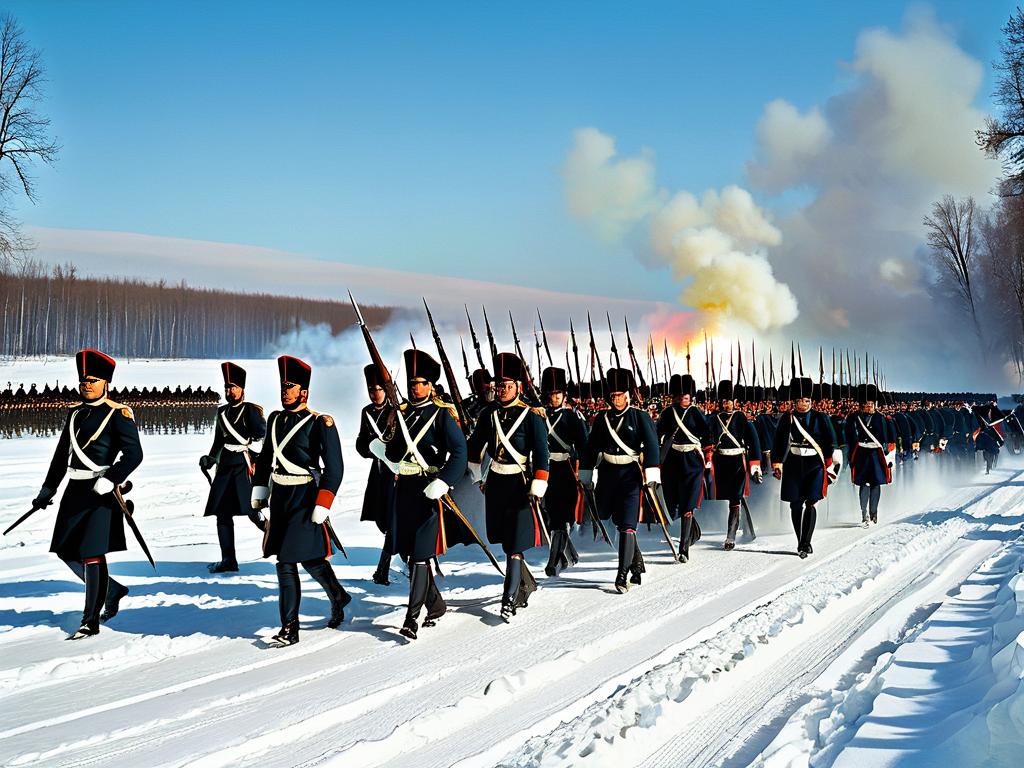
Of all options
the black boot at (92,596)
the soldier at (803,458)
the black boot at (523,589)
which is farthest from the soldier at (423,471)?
the soldier at (803,458)

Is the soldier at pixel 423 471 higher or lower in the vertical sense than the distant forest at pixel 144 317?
lower

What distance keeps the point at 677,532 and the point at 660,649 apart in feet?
21.5

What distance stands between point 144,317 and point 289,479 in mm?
66363

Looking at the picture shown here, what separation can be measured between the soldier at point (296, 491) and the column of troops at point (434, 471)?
1 centimetres

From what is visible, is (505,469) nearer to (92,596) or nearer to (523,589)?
(523,589)

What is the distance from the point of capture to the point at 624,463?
26.9 feet

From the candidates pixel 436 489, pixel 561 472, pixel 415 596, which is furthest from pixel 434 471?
pixel 561 472

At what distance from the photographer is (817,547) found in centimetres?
1044

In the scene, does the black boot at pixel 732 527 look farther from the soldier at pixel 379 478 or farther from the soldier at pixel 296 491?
the soldier at pixel 296 491

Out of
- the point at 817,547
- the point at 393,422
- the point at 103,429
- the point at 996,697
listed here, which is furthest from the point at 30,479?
the point at 996,697

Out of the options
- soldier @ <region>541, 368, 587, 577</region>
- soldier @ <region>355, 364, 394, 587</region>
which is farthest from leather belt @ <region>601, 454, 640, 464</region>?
soldier @ <region>355, 364, 394, 587</region>

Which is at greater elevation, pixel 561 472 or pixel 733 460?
pixel 733 460

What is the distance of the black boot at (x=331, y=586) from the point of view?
256 inches

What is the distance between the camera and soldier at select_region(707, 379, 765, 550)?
11110mm
